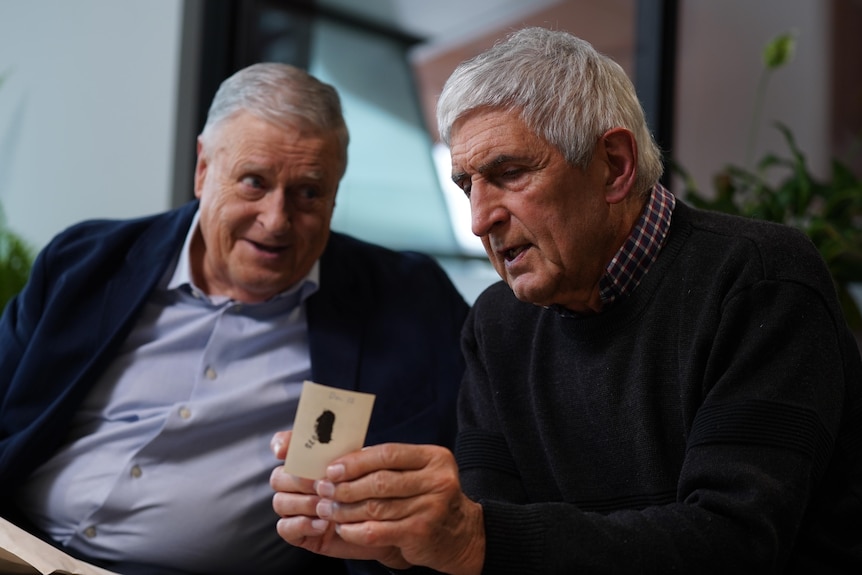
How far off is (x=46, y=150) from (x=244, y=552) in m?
2.90

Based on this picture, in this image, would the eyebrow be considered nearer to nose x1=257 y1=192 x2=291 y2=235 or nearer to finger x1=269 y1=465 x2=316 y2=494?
finger x1=269 y1=465 x2=316 y2=494

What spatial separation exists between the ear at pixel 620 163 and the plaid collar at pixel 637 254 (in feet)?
0.18

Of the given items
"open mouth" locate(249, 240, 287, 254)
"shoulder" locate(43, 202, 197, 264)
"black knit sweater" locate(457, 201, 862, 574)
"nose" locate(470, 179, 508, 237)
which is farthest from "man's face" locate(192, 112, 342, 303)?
"nose" locate(470, 179, 508, 237)

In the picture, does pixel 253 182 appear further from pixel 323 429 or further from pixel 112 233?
pixel 323 429

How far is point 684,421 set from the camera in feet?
4.80

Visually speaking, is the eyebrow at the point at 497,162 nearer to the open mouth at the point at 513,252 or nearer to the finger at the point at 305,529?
the open mouth at the point at 513,252

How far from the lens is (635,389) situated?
1.52 m

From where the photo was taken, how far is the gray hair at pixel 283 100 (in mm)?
2105

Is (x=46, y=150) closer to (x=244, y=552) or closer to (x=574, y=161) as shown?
(x=244, y=552)

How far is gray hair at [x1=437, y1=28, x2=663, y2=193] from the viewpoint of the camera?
1.50m

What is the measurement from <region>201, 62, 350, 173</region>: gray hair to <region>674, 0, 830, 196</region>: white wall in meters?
1.73

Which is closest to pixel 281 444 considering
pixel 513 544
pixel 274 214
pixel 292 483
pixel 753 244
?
pixel 292 483

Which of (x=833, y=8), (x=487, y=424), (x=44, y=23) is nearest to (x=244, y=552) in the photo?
(x=487, y=424)

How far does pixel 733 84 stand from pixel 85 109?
260 centimetres
